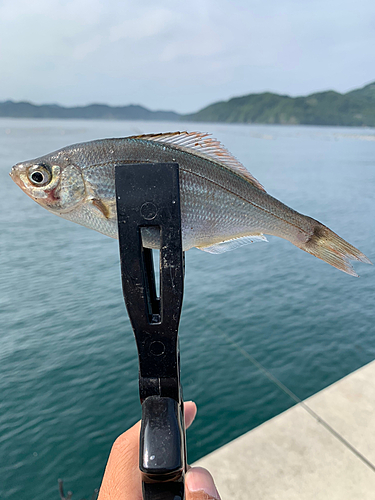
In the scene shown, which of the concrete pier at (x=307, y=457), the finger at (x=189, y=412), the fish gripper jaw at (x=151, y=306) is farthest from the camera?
the concrete pier at (x=307, y=457)

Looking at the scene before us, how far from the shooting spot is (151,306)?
1472mm

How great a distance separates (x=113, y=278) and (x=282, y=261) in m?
6.24

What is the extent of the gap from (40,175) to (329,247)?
124 centimetres

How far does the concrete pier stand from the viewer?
4.09 m

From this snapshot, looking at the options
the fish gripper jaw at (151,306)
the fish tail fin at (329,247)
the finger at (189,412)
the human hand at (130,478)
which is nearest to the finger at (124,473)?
the human hand at (130,478)

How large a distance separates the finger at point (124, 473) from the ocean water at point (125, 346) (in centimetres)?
484

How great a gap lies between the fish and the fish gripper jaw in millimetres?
72

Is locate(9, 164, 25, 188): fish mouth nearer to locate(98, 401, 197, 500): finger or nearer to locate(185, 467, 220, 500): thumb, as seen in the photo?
locate(98, 401, 197, 500): finger

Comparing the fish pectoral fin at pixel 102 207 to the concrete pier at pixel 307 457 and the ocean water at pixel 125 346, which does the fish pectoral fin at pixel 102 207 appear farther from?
the ocean water at pixel 125 346

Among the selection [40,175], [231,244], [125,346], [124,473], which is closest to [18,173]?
[40,175]

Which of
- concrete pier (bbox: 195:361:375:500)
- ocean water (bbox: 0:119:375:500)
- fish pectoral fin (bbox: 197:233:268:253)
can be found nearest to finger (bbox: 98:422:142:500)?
fish pectoral fin (bbox: 197:233:268:253)

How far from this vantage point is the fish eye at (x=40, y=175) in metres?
1.38

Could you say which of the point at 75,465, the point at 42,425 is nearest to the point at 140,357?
the point at 75,465

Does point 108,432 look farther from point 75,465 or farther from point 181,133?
point 181,133
